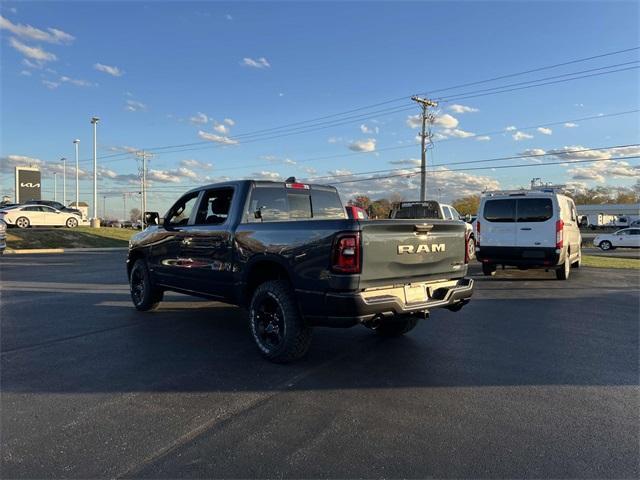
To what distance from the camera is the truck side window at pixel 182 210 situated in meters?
6.77

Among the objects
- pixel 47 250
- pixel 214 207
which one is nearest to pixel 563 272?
pixel 214 207

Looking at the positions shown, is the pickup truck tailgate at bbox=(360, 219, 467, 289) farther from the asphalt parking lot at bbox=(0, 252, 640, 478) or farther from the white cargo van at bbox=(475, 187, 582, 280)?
the white cargo van at bbox=(475, 187, 582, 280)

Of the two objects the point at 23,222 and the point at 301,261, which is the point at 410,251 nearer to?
the point at 301,261

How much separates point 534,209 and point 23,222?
29.5 meters

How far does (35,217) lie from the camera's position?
97.7ft

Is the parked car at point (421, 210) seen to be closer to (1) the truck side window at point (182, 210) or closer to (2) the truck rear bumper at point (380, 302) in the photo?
(1) the truck side window at point (182, 210)

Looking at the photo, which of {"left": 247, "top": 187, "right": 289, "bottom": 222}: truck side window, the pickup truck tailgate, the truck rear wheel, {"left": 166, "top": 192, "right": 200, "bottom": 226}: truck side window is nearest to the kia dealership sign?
{"left": 166, "top": 192, "right": 200, "bottom": 226}: truck side window

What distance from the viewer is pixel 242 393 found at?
4137 millimetres

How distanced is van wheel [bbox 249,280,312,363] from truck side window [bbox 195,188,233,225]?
1341 millimetres

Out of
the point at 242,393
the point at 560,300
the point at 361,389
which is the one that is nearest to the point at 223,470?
the point at 242,393

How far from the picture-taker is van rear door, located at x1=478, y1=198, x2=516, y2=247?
11844 millimetres

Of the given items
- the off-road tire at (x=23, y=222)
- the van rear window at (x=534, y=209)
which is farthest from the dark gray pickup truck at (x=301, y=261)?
the off-road tire at (x=23, y=222)

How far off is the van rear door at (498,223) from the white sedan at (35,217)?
27587 millimetres

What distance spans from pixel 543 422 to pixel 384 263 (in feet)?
6.06
